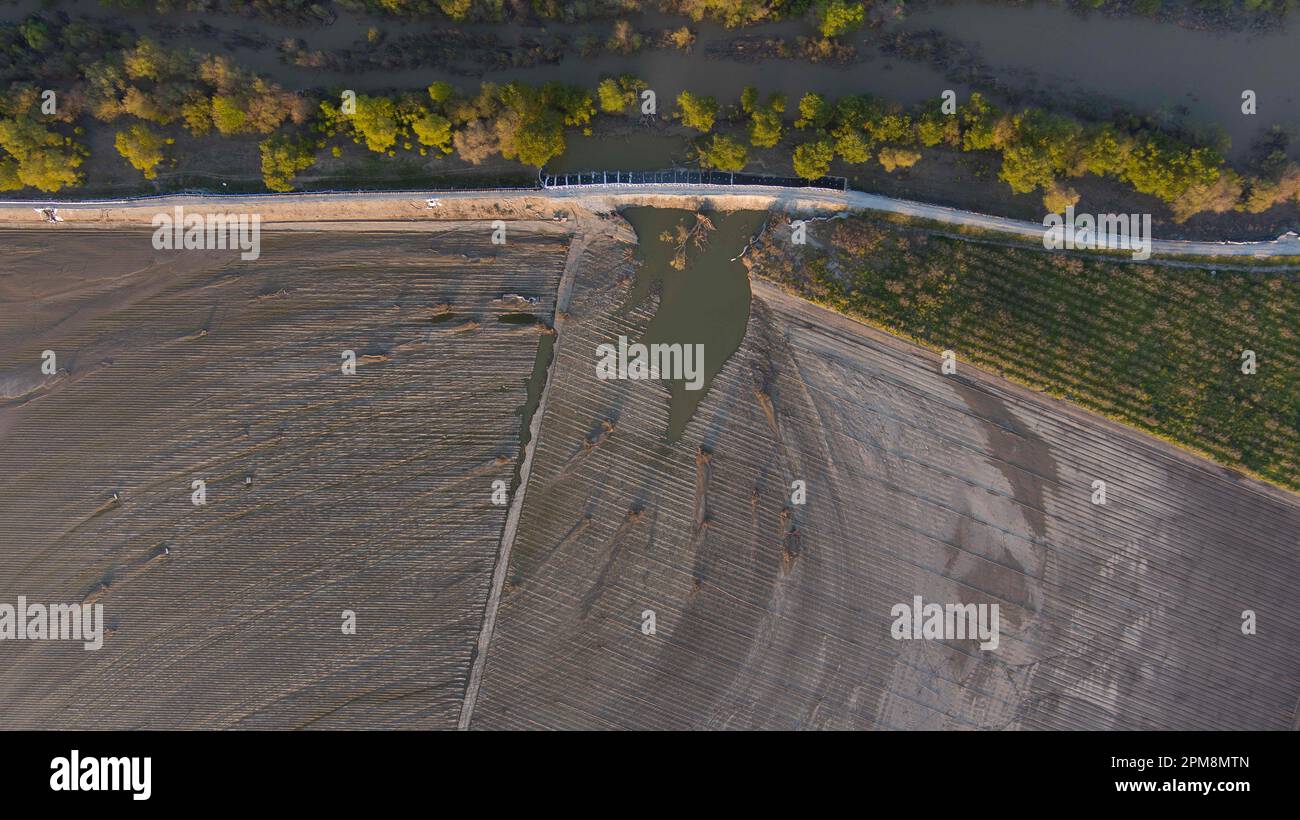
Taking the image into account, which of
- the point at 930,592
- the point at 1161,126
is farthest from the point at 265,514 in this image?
the point at 1161,126

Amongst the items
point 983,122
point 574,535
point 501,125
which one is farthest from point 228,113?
point 983,122

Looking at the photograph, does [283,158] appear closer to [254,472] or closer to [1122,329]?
[254,472]

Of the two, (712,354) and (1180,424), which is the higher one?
(712,354)

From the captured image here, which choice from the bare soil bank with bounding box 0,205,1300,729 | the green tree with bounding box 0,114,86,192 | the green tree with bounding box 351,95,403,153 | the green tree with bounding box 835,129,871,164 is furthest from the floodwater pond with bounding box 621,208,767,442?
the green tree with bounding box 0,114,86,192

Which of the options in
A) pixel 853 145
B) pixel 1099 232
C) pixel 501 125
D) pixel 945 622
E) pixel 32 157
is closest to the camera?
pixel 501 125

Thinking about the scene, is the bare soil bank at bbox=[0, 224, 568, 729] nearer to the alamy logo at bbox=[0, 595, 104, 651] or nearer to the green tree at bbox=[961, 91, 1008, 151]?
the alamy logo at bbox=[0, 595, 104, 651]

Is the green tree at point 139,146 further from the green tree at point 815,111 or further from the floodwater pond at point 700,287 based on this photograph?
the green tree at point 815,111

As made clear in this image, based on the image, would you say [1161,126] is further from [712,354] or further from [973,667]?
[973,667]
